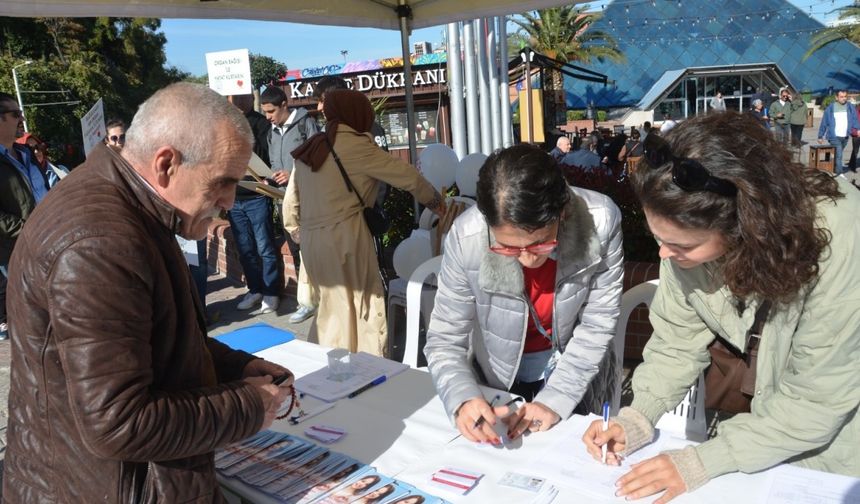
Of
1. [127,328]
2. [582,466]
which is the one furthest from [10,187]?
[582,466]

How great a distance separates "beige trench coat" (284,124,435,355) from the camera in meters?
3.53

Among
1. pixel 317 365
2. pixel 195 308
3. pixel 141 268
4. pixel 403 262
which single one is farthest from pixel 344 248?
pixel 141 268

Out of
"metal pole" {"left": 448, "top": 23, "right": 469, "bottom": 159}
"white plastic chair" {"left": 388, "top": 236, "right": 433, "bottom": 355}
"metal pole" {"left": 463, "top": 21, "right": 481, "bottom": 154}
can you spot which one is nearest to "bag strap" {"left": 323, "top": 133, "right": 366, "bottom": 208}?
"white plastic chair" {"left": 388, "top": 236, "right": 433, "bottom": 355}

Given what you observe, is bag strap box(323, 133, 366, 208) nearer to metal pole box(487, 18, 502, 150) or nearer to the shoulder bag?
the shoulder bag

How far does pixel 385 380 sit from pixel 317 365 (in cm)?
31

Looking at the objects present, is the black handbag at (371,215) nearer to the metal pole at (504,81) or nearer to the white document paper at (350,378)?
the white document paper at (350,378)

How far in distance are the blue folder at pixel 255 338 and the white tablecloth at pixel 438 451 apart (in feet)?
2.30

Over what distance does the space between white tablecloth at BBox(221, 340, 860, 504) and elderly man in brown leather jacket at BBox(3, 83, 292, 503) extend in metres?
0.36

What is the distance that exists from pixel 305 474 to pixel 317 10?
2.84 m

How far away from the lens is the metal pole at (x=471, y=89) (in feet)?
25.4

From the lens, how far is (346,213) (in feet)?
11.8

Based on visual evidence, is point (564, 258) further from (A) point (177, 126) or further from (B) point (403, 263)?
(B) point (403, 263)

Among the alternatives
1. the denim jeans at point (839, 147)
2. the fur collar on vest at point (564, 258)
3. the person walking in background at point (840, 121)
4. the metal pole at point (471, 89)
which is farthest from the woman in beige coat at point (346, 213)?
the person walking in background at point (840, 121)

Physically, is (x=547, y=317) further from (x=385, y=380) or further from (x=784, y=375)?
(x=784, y=375)
